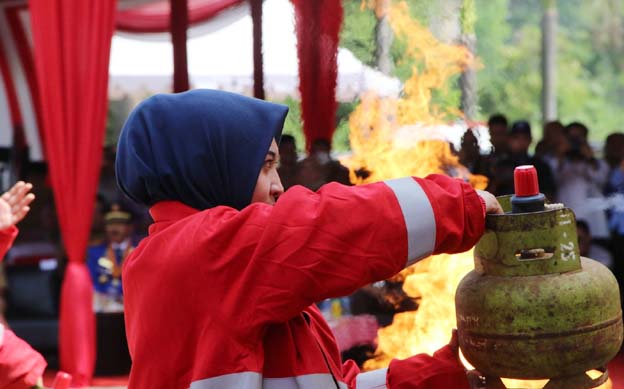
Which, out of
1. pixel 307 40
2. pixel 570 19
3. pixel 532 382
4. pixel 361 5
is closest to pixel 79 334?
pixel 307 40

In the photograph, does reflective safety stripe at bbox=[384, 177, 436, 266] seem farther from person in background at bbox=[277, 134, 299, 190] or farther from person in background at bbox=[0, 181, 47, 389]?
person in background at bbox=[277, 134, 299, 190]

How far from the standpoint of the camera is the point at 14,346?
12.2 feet

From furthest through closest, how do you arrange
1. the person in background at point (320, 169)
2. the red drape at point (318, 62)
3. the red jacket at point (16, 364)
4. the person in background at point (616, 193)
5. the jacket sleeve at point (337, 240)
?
1. the person in background at point (616, 193)
2. the red drape at point (318, 62)
3. the person in background at point (320, 169)
4. the red jacket at point (16, 364)
5. the jacket sleeve at point (337, 240)

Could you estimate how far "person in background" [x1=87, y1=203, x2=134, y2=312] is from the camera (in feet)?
18.7

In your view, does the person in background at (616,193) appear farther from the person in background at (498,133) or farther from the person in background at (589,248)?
the person in background at (498,133)

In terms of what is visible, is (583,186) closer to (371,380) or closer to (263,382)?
(371,380)

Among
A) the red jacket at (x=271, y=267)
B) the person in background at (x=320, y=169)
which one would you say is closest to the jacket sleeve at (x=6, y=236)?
the person in background at (x=320, y=169)

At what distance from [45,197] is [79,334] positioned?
163 cm

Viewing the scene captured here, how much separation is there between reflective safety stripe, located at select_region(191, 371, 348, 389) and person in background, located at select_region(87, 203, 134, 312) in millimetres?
4252

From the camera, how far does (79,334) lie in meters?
5.26

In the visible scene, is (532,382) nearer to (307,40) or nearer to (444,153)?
(444,153)

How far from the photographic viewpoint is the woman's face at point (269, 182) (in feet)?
5.48

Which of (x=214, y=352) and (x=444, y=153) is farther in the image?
(x=444, y=153)

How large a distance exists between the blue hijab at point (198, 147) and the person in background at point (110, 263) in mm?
4180
